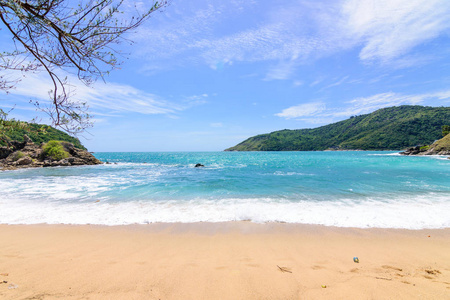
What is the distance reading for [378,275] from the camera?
414 centimetres

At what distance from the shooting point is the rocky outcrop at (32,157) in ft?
114

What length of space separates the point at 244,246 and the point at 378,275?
10.2 feet

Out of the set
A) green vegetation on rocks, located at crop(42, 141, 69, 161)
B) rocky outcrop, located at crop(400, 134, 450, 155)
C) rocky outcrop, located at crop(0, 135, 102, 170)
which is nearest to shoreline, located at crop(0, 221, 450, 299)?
rocky outcrop, located at crop(0, 135, 102, 170)

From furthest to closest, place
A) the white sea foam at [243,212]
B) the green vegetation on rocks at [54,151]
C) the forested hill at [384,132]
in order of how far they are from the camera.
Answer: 1. the forested hill at [384,132]
2. the green vegetation on rocks at [54,151]
3. the white sea foam at [243,212]

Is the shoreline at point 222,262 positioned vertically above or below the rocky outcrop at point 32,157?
below

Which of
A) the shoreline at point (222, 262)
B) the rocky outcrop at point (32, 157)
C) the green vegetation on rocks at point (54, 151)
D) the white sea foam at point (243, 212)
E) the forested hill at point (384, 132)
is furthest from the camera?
the forested hill at point (384, 132)

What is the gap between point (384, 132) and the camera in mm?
142250

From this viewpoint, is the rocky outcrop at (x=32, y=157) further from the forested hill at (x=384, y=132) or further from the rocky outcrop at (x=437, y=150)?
the forested hill at (x=384, y=132)

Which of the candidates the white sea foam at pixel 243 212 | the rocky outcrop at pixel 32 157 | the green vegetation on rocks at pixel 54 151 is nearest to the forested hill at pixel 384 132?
the white sea foam at pixel 243 212

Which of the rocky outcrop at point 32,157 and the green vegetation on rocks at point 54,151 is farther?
the green vegetation on rocks at point 54,151

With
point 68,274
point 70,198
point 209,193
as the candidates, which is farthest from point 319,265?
point 70,198

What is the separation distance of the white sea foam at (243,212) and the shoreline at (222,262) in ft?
2.19

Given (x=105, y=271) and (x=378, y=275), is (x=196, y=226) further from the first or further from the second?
(x=378, y=275)

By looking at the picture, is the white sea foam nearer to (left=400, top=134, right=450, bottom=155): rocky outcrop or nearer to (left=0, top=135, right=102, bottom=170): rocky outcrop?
(left=0, top=135, right=102, bottom=170): rocky outcrop
